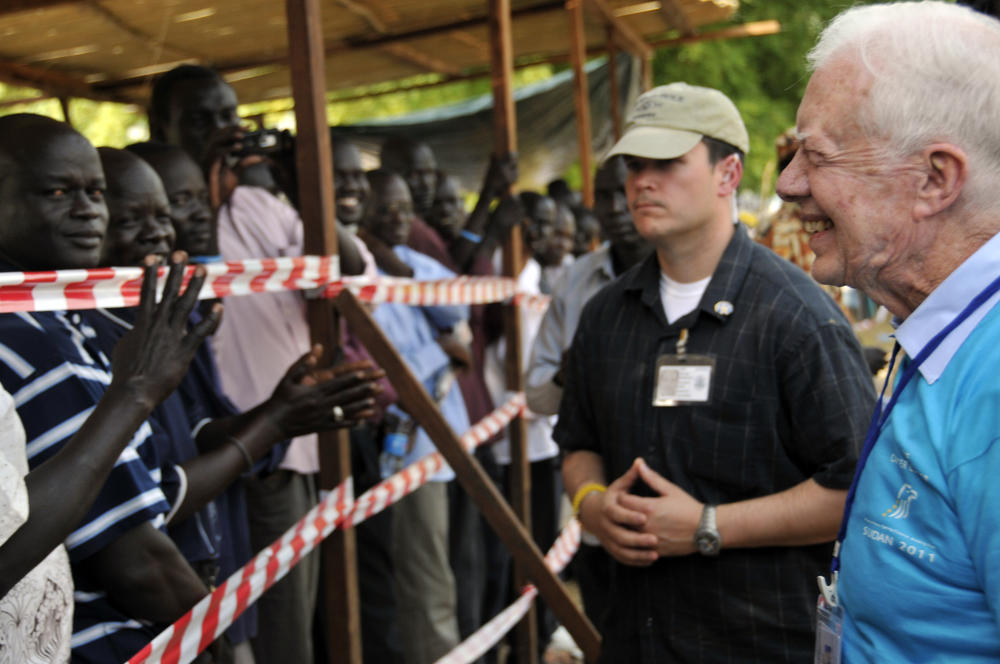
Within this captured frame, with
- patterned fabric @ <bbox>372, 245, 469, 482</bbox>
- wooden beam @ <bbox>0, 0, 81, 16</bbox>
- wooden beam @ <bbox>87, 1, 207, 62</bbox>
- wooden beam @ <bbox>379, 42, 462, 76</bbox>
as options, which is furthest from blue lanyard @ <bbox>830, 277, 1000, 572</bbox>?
wooden beam @ <bbox>379, 42, 462, 76</bbox>

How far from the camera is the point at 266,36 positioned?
6.68 metres

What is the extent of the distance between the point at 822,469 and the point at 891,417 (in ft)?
2.86

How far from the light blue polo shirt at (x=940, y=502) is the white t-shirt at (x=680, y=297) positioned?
3.61 feet

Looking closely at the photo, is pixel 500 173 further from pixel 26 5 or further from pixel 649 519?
pixel 649 519

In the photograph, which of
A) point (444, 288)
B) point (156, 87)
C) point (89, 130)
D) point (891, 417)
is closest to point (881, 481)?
point (891, 417)

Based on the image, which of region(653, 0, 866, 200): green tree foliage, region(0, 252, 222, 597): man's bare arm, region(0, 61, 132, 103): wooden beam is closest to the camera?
region(0, 252, 222, 597): man's bare arm

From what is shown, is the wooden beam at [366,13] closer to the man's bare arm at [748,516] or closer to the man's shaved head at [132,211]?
the man's shaved head at [132,211]

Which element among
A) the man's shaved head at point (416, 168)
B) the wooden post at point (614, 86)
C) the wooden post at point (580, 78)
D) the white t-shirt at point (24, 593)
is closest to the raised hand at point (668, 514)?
the white t-shirt at point (24, 593)

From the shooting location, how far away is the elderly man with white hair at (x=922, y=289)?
1204mm

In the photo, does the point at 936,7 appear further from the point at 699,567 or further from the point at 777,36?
the point at 777,36

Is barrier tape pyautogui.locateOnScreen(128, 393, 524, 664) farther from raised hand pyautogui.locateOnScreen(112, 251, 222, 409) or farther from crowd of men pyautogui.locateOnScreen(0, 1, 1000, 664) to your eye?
raised hand pyautogui.locateOnScreen(112, 251, 222, 409)

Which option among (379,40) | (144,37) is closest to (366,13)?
(379,40)

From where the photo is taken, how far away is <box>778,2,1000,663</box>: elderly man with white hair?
3.95 feet

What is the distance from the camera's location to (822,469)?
2.17 m
